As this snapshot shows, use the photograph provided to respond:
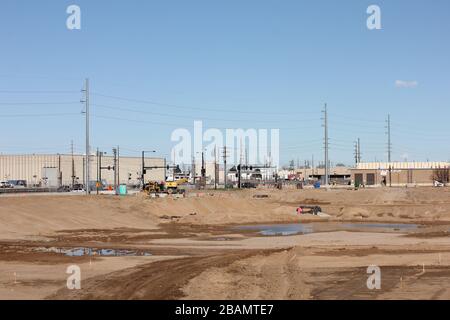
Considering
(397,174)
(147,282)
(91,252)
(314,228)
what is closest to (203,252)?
(91,252)

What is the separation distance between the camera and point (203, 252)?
33.0m

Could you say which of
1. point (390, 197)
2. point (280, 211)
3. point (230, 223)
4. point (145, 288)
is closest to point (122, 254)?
point (145, 288)

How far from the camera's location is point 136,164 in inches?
7515

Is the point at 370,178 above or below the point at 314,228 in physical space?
above

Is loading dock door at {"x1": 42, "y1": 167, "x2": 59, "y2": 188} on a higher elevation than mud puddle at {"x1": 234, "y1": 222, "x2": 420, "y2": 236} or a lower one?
higher

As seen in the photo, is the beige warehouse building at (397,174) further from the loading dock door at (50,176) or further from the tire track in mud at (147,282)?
the tire track in mud at (147,282)

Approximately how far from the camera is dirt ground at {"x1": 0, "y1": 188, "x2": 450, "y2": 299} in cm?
2009

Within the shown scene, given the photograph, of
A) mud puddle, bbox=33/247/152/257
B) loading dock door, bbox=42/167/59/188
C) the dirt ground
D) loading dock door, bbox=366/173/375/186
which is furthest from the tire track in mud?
loading dock door, bbox=366/173/375/186

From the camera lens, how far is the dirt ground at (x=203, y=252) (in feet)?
65.9

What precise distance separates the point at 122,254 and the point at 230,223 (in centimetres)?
2694

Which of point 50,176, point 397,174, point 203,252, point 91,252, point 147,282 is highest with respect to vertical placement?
point 50,176

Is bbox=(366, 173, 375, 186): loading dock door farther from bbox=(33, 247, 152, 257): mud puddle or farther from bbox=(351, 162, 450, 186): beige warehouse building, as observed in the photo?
bbox=(33, 247, 152, 257): mud puddle

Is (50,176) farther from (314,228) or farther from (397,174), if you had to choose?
(314,228)
